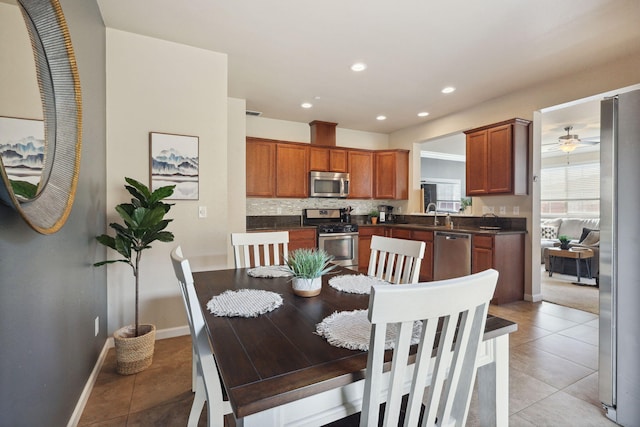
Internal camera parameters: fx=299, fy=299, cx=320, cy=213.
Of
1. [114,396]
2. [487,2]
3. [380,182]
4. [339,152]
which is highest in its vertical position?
[487,2]

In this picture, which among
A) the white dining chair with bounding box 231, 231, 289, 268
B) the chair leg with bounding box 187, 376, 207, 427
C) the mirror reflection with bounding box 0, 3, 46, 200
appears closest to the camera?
the mirror reflection with bounding box 0, 3, 46, 200

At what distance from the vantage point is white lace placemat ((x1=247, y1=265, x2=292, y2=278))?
1.91 m

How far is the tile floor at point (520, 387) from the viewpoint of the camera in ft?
5.65

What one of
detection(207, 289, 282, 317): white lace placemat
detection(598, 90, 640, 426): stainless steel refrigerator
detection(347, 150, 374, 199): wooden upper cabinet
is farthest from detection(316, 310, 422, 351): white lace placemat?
detection(347, 150, 374, 199): wooden upper cabinet

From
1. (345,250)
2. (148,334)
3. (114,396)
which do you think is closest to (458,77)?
(345,250)

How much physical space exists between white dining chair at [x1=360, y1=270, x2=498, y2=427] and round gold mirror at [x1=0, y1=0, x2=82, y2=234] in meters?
1.13

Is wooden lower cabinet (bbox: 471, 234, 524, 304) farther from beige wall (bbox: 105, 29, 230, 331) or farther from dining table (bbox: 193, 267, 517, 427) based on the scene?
beige wall (bbox: 105, 29, 230, 331)

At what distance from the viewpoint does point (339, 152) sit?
17.9 ft

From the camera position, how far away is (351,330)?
1.04 metres

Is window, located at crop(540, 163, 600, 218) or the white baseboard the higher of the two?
window, located at crop(540, 163, 600, 218)

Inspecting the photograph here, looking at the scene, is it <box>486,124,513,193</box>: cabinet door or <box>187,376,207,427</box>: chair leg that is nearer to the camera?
<box>187,376,207,427</box>: chair leg

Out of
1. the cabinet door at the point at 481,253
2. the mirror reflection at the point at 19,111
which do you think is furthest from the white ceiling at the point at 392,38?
the cabinet door at the point at 481,253

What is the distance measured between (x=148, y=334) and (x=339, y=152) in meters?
4.13

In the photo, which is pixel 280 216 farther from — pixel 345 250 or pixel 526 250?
pixel 526 250
